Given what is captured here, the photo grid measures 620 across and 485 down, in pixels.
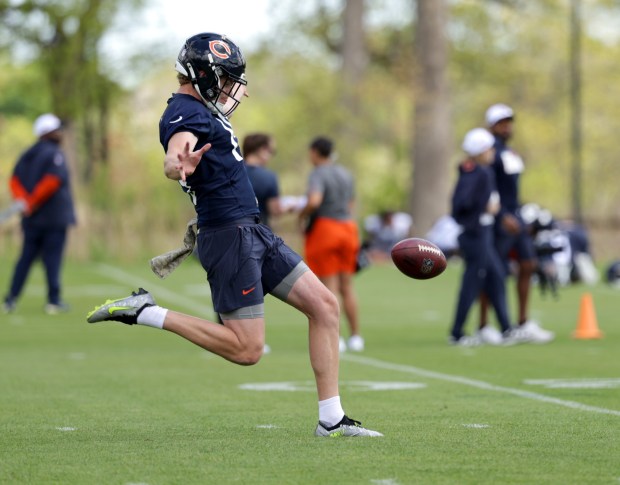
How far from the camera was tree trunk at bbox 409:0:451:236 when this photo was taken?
116 ft

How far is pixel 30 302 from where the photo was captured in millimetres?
18953

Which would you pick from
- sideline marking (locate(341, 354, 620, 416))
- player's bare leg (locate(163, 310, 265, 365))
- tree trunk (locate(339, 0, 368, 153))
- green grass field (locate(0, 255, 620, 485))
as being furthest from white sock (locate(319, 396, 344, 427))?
tree trunk (locate(339, 0, 368, 153))

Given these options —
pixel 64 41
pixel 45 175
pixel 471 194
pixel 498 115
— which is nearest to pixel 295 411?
pixel 471 194

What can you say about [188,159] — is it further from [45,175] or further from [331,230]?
[45,175]

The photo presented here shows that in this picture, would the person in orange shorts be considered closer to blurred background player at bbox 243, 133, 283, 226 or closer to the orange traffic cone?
blurred background player at bbox 243, 133, 283, 226

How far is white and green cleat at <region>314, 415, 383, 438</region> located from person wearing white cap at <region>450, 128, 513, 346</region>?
6.35m

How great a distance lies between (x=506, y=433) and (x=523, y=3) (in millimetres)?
36064

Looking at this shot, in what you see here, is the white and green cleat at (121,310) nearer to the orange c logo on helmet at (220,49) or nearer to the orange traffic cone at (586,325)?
the orange c logo on helmet at (220,49)

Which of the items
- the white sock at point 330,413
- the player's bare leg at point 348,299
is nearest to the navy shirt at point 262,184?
the player's bare leg at point 348,299

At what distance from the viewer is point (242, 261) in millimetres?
6770

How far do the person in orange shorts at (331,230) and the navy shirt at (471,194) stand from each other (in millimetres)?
1015

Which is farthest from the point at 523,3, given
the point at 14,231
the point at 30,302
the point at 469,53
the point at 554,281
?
the point at 30,302

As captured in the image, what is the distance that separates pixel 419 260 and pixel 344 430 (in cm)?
110

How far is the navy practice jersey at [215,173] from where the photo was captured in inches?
265
